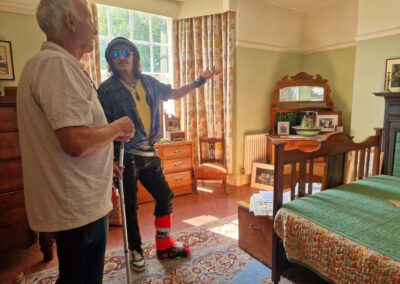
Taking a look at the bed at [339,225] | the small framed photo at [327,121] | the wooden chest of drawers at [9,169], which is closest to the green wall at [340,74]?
the small framed photo at [327,121]

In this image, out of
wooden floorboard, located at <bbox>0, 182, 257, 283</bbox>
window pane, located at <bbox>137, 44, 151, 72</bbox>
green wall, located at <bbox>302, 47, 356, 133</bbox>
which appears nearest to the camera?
wooden floorboard, located at <bbox>0, 182, 257, 283</bbox>

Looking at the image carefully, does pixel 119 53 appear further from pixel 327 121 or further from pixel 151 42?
pixel 327 121

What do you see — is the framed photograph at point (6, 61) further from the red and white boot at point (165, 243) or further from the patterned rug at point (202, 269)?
the red and white boot at point (165, 243)

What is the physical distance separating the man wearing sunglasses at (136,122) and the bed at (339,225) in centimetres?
83

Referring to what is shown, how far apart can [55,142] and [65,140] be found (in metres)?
0.07

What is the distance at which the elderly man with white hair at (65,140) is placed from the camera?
81 centimetres

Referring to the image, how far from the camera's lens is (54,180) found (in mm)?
859

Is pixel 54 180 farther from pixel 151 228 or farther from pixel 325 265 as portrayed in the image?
pixel 151 228

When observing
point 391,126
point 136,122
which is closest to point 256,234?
point 136,122

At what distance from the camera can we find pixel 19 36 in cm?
267

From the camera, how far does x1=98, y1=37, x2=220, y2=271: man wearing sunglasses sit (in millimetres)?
1716

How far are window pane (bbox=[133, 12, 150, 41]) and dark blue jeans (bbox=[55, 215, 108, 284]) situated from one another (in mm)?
3159

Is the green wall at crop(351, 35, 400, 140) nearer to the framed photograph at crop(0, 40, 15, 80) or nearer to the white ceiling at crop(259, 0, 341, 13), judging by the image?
the white ceiling at crop(259, 0, 341, 13)

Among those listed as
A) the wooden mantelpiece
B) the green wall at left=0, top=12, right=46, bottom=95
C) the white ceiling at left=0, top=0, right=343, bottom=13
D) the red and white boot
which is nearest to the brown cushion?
the red and white boot
